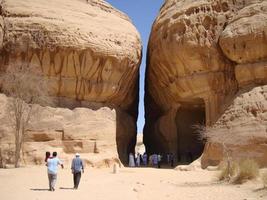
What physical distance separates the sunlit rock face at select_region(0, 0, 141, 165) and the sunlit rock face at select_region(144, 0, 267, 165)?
2077 mm

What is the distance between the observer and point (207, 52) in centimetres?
2083

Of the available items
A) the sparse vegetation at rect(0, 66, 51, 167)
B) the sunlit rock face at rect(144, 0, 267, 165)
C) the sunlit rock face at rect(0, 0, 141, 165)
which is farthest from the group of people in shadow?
the sparse vegetation at rect(0, 66, 51, 167)

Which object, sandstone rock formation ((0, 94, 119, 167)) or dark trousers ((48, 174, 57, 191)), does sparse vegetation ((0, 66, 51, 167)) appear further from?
dark trousers ((48, 174, 57, 191))

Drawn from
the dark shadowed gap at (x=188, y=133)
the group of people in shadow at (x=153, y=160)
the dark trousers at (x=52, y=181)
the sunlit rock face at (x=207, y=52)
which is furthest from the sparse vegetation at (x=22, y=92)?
the dark shadowed gap at (x=188, y=133)

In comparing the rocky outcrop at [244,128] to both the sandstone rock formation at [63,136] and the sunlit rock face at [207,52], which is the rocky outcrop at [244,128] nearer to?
the sunlit rock face at [207,52]

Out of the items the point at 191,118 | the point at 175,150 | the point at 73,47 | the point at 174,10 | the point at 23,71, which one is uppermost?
the point at 174,10

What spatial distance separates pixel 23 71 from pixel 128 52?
5788mm

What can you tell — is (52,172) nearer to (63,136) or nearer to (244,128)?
(63,136)

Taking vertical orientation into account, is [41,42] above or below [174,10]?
below

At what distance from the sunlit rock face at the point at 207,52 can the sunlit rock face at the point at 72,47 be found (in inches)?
81.8

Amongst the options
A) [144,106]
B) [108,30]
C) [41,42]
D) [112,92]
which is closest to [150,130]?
[144,106]

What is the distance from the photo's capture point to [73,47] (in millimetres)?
20125

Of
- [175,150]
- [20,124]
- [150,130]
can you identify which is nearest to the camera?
[20,124]

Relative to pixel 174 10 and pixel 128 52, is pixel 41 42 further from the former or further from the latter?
pixel 174 10
